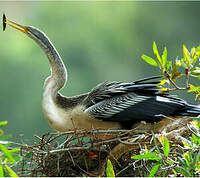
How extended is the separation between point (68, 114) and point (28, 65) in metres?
10.7

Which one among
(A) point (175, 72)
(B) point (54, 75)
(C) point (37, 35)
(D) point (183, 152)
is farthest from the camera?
(C) point (37, 35)

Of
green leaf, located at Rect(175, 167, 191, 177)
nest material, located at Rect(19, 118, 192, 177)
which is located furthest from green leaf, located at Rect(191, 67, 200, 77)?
green leaf, located at Rect(175, 167, 191, 177)

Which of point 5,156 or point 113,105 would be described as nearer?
point 5,156

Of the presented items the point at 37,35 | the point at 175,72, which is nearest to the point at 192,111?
the point at 175,72

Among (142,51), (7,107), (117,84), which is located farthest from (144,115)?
(142,51)

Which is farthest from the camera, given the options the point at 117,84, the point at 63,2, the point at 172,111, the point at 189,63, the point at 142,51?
the point at 63,2

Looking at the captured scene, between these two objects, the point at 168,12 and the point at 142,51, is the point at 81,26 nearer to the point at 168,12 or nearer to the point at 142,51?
the point at 142,51

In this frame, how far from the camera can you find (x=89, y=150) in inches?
118

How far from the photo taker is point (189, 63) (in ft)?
8.25

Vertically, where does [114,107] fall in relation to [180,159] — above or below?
above

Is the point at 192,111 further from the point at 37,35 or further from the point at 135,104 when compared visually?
the point at 37,35

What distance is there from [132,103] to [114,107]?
13 cm

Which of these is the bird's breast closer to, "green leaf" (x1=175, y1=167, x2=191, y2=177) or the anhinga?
the anhinga

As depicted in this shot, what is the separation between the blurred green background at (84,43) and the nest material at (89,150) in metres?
7.17
